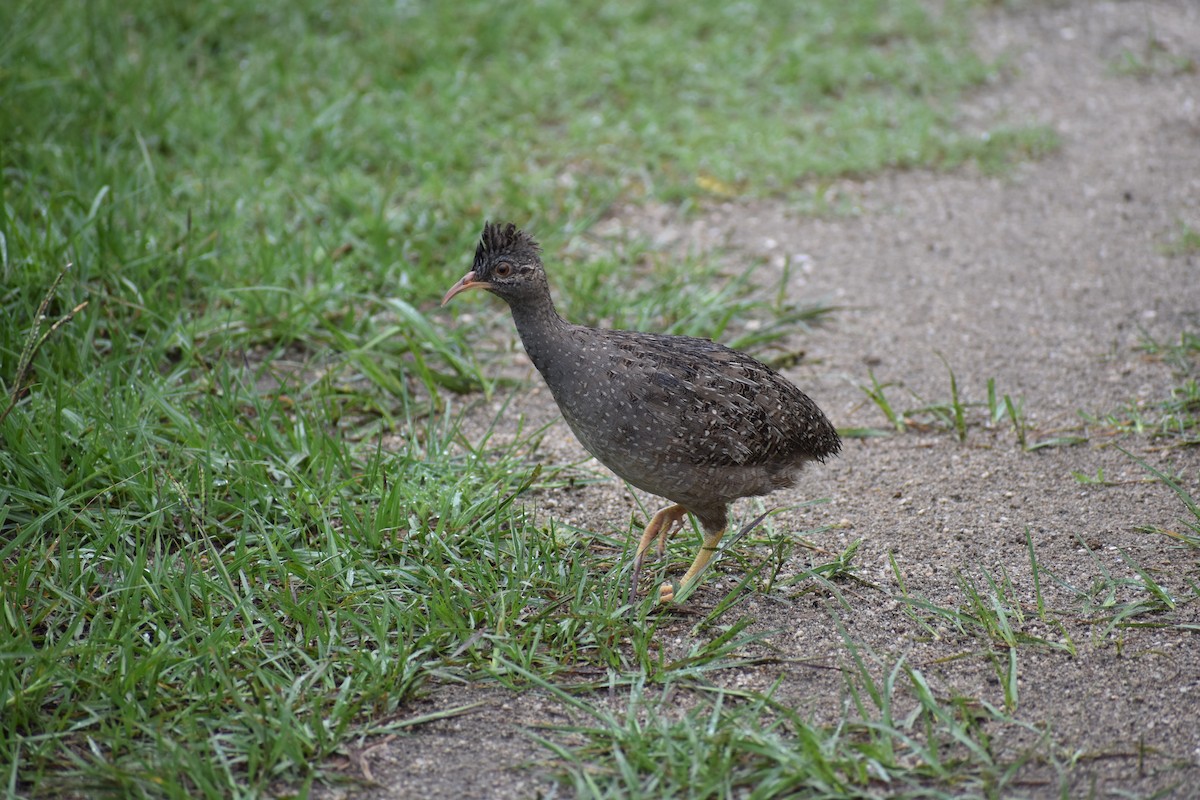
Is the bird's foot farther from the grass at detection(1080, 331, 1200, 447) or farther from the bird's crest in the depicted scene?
the grass at detection(1080, 331, 1200, 447)

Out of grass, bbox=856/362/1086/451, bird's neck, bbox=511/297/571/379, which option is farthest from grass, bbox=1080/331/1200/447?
bird's neck, bbox=511/297/571/379

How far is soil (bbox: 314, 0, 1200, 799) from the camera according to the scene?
12.3 feet

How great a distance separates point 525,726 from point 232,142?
213 inches

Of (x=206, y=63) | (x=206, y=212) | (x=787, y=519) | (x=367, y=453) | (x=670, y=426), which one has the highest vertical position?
(x=206, y=63)

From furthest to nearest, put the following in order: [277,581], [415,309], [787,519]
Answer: [415,309] → [787,519] → [277,581]

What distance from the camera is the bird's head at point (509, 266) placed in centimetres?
437

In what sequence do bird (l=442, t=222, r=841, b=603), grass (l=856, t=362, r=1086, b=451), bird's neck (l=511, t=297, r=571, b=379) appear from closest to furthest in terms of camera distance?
bird (l=442, t=222, r=841, b=603)
bird's neck (l=511, t=297, r=571, b=379)
grass (l=856, t=362, r=1086, b=451)

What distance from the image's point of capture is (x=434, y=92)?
877cm

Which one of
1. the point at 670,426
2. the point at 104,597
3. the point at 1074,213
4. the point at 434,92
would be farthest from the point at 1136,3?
the point at 104,597

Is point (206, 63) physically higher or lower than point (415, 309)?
higher

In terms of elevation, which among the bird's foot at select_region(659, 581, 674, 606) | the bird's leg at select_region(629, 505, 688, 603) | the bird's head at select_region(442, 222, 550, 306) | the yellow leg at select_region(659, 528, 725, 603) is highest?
the bird's head at select_region(442, 222, 550, 306)

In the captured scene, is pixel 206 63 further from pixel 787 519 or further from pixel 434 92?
pixel 787 519

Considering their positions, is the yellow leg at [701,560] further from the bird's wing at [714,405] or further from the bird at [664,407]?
the bird's wing at [714,405]

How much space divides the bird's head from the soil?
3.56 feet
